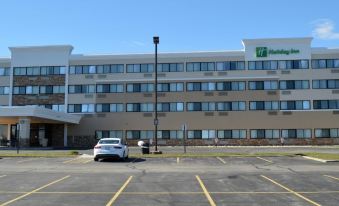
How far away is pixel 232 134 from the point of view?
57250mm

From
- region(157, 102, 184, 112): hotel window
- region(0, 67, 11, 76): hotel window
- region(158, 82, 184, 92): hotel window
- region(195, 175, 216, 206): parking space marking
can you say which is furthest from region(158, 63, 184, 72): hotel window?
region(195, 175, 216, 206): parking space marking

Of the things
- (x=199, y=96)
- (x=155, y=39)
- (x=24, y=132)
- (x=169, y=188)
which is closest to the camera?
(x=169, y=188)

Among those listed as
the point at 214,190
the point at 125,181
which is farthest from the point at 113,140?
the point at 214,190

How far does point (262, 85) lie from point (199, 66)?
822 centimetres

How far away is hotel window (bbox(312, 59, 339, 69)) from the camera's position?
5744 cm

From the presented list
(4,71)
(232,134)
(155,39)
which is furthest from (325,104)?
(4,71)

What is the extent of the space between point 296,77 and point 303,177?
4199 cm

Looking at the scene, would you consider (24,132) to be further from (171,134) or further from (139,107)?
(171,134)

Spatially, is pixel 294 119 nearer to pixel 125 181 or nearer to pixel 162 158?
pixel 162 158

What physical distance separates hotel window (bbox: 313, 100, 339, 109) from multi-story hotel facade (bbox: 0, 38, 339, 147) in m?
0.12

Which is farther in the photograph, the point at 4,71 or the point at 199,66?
the point at 4,71

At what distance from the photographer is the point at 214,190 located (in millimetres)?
13719

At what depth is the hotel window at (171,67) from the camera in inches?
2319

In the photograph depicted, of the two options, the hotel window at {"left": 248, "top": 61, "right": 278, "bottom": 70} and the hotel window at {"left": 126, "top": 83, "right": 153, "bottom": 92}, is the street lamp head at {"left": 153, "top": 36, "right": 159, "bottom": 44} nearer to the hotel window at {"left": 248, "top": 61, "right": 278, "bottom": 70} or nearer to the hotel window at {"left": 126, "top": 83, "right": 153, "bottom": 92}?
the hotel window at {"left": 126, "top": 83, "right": 153, "bottom": 92}
